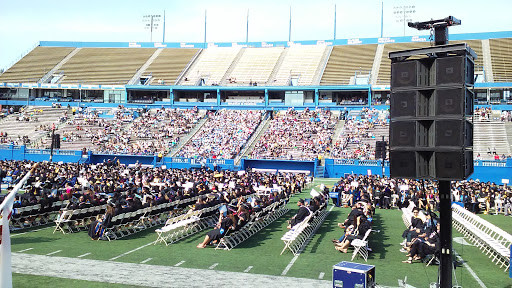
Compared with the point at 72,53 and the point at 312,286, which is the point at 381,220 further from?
the point at 72,53

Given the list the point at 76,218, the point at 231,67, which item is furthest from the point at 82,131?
the point at 76,218

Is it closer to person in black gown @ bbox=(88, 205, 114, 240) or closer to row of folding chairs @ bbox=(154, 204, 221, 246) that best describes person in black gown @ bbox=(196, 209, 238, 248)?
row of folding chairs @ bbox=(154, 204, 221, 246)

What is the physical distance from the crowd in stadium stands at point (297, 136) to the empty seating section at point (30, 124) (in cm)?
2652

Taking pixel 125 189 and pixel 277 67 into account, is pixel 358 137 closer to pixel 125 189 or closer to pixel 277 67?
pixel 277 67

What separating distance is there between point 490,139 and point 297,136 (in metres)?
19.6

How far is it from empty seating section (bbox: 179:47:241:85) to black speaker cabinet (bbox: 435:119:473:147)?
62.0m

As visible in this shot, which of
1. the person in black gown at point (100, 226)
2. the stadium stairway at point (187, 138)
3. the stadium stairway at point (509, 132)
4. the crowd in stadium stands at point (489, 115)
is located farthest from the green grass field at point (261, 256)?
the crowd in stadium stands at point (489, 115)

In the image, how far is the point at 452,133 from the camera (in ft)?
23.5

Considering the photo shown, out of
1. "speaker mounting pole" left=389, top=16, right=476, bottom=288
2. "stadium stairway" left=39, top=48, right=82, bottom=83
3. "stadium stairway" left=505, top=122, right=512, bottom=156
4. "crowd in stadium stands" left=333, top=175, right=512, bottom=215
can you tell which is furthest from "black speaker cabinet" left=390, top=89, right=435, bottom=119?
"stadium stairway" left=39, top=48, right=82, bottom=83

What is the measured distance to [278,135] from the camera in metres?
54.1

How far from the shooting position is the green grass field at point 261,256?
11.7 meters

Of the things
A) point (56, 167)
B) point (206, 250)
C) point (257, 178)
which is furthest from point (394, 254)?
point (56, 167)

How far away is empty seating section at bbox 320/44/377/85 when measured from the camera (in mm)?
65625

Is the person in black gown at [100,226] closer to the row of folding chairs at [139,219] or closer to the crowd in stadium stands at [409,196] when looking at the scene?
the row of folding chairs at [139,219]
